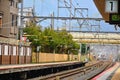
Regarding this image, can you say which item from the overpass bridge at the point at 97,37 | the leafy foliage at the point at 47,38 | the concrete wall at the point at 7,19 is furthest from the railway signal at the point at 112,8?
the overpass bridge at the point at 97,37

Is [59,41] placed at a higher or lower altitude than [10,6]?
lower

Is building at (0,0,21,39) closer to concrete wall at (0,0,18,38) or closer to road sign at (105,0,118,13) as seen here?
concrete wall at (0,0,18,38)

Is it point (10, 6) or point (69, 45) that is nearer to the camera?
point (10, 6)

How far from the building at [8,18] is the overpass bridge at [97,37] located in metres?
42.2

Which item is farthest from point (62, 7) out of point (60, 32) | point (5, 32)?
point (60, 32)

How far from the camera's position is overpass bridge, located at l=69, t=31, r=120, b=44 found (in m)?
123

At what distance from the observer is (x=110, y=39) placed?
125 meters

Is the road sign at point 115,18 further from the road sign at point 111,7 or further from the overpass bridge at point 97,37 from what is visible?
the overpass bridge at point 97,37

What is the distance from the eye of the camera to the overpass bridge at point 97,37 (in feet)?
402

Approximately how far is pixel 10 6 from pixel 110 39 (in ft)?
166

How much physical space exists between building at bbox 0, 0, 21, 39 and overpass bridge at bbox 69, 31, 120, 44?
139 ft

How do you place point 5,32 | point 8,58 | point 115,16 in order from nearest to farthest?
point 115,16 < point 8,58 < point 5,32

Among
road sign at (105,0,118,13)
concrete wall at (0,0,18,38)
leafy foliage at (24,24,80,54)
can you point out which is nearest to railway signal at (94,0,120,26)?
road sign at (105,0,118,13)

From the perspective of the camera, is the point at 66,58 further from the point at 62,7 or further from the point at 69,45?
the point at 62,7
